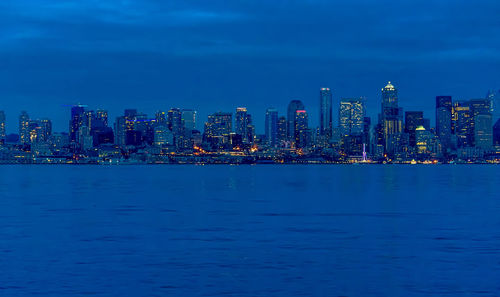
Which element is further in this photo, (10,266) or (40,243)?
(40,243)

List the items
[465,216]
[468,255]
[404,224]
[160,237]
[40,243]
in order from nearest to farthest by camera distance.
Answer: [468,255] → [40,243] → [160,237] → [404,224] → [465,216]

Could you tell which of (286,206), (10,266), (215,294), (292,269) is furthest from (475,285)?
(286,206)

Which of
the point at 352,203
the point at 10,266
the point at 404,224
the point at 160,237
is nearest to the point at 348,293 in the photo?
the point at 10,266

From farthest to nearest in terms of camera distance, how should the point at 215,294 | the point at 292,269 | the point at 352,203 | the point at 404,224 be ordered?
the point at 352,203
the point at 404,224
the point at 292,269
the point at 215,294

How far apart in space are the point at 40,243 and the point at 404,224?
28.1m

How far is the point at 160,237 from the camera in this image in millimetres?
49125

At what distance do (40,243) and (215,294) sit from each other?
64.1 feet

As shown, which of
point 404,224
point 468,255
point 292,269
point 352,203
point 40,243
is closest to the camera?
point 292,269

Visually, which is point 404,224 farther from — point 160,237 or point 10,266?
point 10,266

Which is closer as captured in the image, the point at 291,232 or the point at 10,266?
the point at 10,266

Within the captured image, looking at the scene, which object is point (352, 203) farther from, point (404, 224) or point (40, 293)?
point (40, 293)

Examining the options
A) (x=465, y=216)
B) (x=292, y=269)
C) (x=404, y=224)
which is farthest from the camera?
(x=465, y=216)

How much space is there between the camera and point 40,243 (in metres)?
46.0

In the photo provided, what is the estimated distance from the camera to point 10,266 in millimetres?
36656
